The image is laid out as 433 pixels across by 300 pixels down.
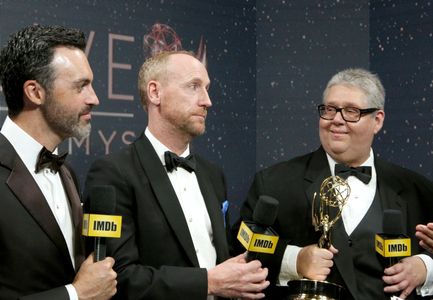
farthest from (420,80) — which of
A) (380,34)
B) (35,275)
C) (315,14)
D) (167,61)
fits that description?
(35,275)

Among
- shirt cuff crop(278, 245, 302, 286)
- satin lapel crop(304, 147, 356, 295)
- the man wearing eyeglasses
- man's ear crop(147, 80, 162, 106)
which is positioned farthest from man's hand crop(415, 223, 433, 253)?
man's ear crop(147, 80, 162, 106)

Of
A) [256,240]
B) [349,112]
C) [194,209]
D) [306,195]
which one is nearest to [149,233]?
[194,209]

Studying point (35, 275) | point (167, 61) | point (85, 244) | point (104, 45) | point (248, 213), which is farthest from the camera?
point (104, 45)

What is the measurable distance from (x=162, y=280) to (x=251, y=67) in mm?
2129

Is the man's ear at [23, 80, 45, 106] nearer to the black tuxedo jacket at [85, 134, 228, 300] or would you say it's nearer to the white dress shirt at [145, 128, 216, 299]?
the black tuxedo jacket at [85, 134, 228, 300]

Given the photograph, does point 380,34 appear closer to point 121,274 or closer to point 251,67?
point 251,67

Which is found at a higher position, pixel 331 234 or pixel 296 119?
pixel 296 119

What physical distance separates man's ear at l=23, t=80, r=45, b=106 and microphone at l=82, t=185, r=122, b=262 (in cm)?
38

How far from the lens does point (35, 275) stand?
89.9 inches

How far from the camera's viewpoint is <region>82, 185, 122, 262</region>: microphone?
2230 millimetres

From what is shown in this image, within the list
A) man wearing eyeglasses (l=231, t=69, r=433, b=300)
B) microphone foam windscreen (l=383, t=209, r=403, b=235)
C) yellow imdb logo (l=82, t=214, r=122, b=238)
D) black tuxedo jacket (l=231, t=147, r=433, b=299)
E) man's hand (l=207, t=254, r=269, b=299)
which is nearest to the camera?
yellow imdb logo (l=82, t=214, r=122, b=238)

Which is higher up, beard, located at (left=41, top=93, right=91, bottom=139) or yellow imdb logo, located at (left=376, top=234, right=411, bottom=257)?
beard, located at (left=41, top=93, right=91, bottom=139)

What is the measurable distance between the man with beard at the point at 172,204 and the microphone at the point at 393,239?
46cm

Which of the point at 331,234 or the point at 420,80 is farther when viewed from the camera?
the point at 420,80
